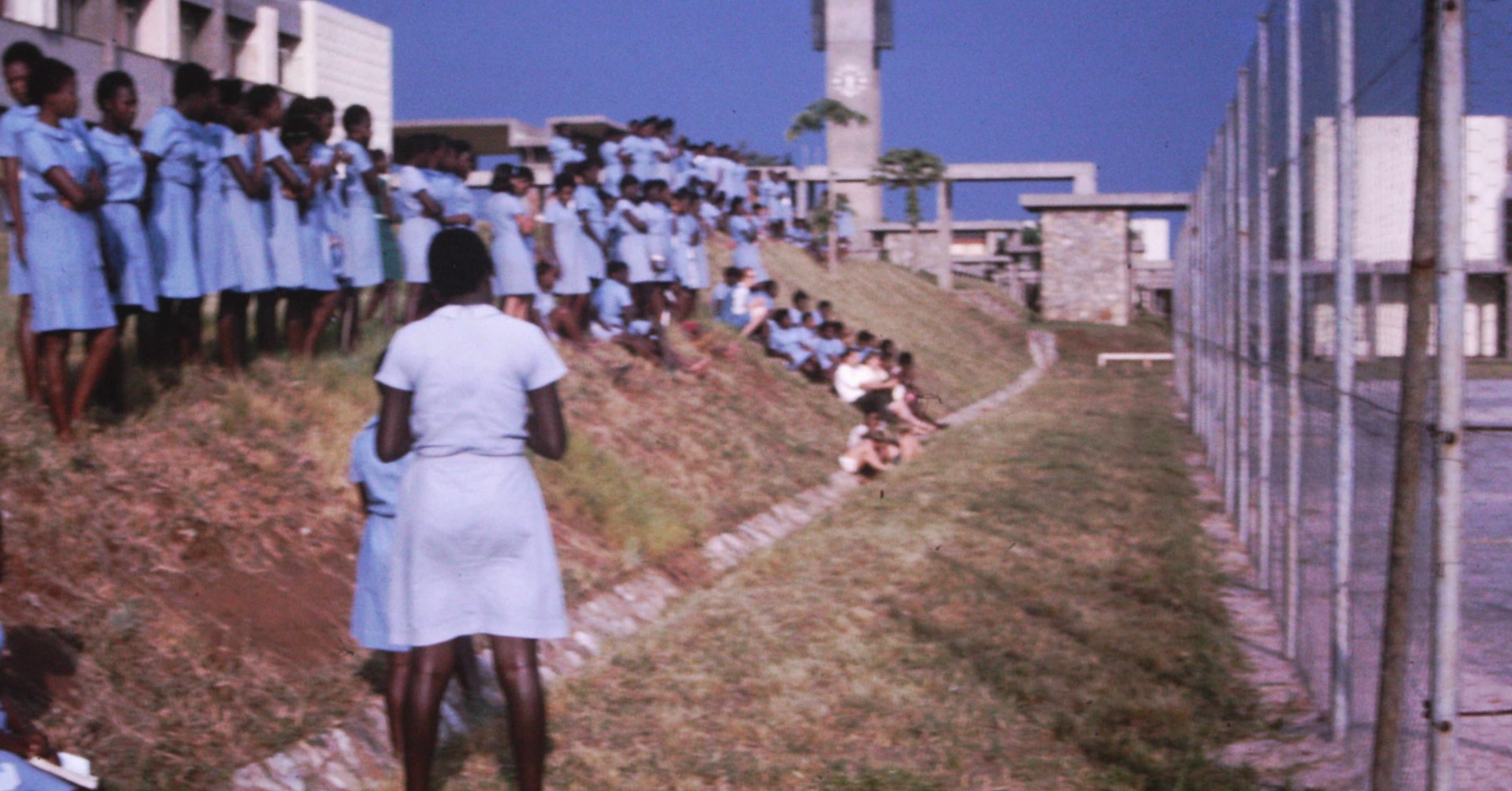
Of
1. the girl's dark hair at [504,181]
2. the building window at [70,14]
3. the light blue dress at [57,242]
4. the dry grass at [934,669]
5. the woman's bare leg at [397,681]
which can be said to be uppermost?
the building window at [70,14]

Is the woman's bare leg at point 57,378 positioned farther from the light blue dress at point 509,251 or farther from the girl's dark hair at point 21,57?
the light blue dress at point 509,251

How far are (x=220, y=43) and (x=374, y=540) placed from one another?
27.5 metres

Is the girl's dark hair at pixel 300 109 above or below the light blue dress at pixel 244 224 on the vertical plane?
above

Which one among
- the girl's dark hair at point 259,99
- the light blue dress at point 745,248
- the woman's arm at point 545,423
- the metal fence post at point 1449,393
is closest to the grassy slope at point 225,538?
the girl's dark hair at point 259,99

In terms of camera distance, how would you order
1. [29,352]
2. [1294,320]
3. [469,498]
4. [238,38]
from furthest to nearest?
1. [238,38]
2. [29,352]
3. [1294,320]
4. [469,498]

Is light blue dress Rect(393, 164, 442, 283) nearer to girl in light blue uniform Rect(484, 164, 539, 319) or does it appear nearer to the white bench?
girl in light blue uniform Rect(484, 164, 539, 319)

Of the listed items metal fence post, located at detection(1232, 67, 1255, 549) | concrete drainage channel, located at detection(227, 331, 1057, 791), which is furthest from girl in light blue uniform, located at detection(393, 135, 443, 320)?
metal fence post, located at detection(1232, 67, 1255, 549)

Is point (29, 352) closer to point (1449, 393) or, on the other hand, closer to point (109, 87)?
point (109, 87)

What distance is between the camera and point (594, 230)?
42.3 ft

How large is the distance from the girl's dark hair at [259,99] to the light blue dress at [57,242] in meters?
1.45

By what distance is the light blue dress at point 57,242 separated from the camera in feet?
21.2

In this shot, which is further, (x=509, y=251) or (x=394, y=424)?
(x=509, y=251)

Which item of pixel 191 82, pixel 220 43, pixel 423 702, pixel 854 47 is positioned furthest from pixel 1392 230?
pixel 854 47

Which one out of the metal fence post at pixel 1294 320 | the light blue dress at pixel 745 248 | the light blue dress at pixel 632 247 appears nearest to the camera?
the metal fence post at pixel 1294 320
